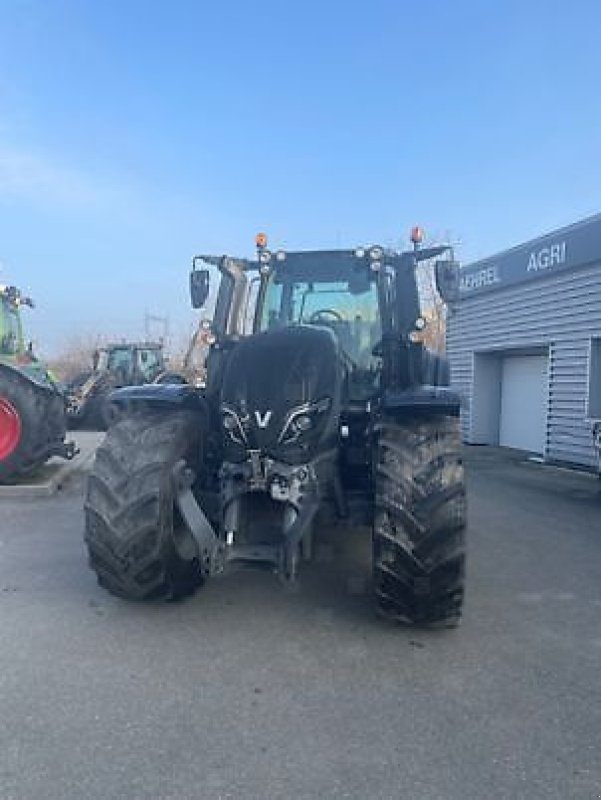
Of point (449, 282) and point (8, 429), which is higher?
point (449, 282)

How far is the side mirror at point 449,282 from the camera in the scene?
4902mm

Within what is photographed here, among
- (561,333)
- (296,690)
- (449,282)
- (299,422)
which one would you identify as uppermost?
(561,333)

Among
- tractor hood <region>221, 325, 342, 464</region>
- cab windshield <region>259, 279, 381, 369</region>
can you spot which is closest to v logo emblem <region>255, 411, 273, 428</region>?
tractor hood <region>221, 325, 342, 464</region>

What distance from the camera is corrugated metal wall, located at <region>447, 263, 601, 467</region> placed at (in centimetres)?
1160

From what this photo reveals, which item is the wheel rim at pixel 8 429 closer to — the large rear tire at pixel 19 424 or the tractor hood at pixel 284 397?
the large rear tire at pixel 19 424

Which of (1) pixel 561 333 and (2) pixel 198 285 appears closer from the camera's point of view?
(2) pixel 198 285

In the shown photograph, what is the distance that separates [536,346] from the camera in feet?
43.9

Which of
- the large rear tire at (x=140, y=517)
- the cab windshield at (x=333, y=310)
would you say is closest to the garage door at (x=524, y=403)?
the cab windshield at (x=333, y=310)

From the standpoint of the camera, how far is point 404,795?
254cm

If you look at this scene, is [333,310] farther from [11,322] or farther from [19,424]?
[11,322]

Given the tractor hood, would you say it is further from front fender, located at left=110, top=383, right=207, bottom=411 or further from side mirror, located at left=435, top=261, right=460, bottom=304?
side mirror, located at left=435, top=261, right=460, bottom=304

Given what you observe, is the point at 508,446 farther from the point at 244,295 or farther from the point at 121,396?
the point at 121,396

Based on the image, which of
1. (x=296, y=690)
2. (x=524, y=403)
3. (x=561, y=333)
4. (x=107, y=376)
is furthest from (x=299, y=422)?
(x=107, y=376)

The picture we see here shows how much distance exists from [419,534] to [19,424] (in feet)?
19.2
